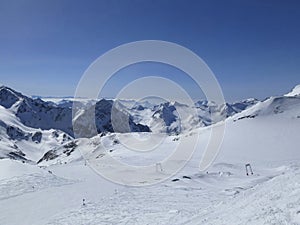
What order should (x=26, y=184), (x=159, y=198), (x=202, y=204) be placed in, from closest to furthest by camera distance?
(x=202, y=204) → (x=159, y=198) → (x=26, y=184)

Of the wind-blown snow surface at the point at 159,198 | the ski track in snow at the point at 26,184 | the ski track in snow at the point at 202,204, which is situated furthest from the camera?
the ski track in snow at the point at 26,184

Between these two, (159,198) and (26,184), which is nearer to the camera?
(159,198)

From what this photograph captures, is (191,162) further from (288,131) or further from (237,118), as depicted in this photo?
(237,118)

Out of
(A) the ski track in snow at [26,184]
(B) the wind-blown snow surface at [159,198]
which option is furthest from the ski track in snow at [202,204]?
(A) the ski track in snow at [26,184]

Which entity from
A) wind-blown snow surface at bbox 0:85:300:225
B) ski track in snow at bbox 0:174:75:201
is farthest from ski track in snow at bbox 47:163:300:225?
ski track in snow at bbox 0:174:75:201

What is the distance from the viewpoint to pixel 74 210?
2294 centimetres

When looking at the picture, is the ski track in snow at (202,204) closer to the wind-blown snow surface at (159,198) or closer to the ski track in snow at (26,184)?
the wind-blown snow surface at (159,198)

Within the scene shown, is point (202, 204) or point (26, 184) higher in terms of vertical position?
point (26, 184)

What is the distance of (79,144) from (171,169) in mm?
89188

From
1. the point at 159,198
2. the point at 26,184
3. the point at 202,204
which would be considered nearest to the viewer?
the point at 202,204

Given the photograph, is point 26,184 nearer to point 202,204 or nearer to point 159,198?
point 159,198

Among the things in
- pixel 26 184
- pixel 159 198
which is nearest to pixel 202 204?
pixel 159 198

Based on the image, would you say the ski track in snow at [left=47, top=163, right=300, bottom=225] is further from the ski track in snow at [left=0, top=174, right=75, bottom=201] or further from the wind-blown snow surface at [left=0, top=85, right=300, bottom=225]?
the ski track in snow at [left=0, top=174, right=75, bottom=201]

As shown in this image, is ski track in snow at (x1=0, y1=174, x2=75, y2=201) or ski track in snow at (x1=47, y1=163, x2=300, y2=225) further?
ski track in snow at (x1=0, y1=174, x2=75, y2=201)
